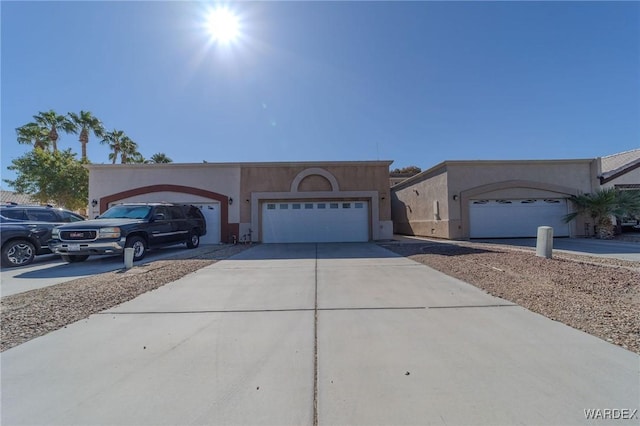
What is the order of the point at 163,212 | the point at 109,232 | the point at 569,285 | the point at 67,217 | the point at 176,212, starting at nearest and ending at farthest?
the point at 569,285 → the point at 109,232 → the point at 67,217 → the point at 163,212 → the point at 176,212

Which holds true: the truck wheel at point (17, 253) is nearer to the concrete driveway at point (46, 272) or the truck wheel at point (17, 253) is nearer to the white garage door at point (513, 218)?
the concrete driveway at point (46, 272)

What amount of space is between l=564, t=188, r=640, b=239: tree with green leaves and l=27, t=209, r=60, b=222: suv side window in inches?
914

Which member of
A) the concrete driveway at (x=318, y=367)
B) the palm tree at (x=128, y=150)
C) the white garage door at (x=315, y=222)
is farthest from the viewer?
the palm tree at (x=128, y=150)

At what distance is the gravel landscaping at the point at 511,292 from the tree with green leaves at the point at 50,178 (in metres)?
17.1

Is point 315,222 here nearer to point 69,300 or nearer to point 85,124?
point 69,300

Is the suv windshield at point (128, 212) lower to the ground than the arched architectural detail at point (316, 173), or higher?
lower

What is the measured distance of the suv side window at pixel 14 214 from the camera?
29.8 ft

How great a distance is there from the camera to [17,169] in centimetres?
1964

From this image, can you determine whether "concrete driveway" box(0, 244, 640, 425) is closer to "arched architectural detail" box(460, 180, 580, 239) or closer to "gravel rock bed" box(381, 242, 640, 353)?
A: "gravel rock bed" box(381, 242, 640, 353)

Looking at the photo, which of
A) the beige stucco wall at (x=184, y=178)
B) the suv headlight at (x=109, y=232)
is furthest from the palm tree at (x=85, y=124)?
the suv headlight at (x=109, y=232)

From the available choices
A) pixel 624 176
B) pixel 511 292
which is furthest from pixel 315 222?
pixel 624 176

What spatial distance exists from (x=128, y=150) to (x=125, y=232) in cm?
2736

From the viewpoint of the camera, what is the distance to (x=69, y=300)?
16.4 feet

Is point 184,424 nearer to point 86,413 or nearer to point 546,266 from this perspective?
point 86,413
